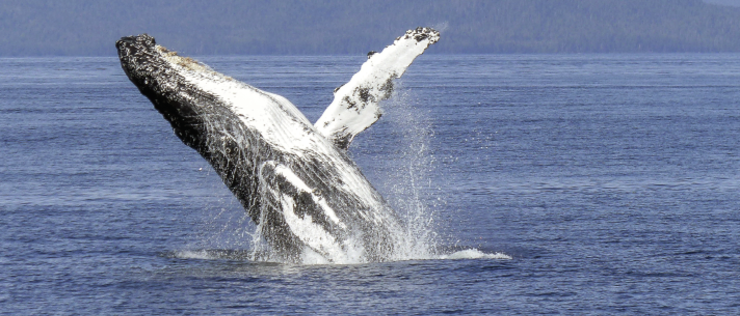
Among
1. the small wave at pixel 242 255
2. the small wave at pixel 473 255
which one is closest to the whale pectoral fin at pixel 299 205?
the small wave at pixel 242 255

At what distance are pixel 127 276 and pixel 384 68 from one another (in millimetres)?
3445

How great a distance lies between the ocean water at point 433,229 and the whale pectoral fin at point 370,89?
144 cm

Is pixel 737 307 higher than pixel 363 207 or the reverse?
the reverse

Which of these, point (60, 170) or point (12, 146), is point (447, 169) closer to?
point (60, 170)

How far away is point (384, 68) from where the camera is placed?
10.4 meters

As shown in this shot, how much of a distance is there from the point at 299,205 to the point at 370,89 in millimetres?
1517

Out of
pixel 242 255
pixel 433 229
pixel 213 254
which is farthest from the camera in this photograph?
pixel 433 229

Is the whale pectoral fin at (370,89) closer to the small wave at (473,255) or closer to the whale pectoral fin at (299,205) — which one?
the whale pectoral fin at (299,205)

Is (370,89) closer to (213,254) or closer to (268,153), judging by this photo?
(268,153)

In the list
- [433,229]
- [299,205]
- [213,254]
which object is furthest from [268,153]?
[433,229]

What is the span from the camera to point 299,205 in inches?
380

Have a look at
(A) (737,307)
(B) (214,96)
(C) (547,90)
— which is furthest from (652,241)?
(C) (547,90)

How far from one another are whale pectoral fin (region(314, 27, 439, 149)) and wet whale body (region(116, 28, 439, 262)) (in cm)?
23

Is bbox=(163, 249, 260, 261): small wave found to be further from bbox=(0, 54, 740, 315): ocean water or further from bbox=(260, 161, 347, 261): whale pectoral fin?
bbox=(260, 161, 347, 261): whale pectoral fin
